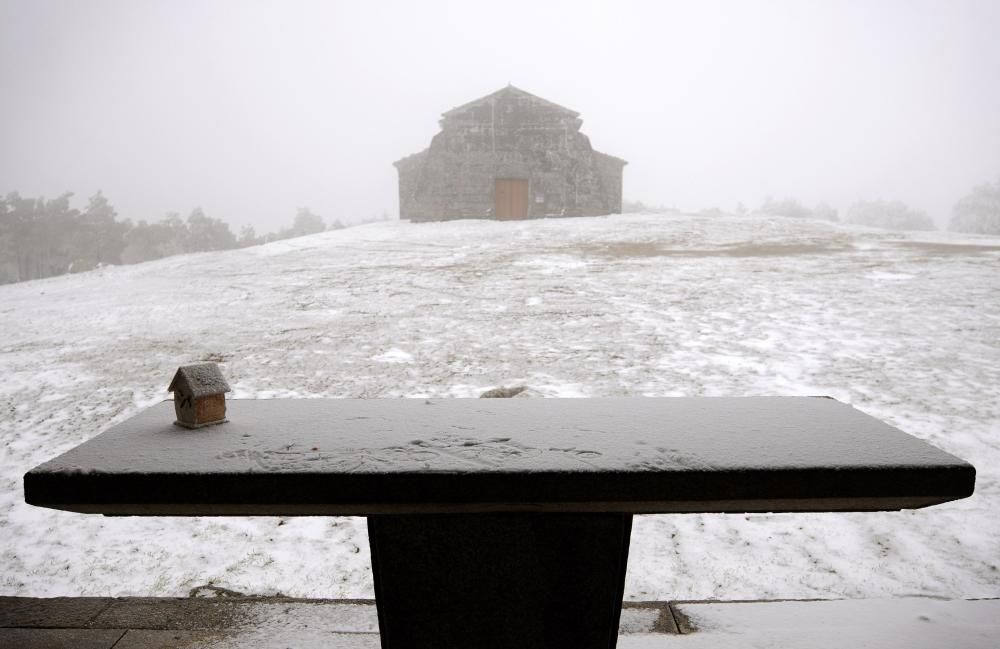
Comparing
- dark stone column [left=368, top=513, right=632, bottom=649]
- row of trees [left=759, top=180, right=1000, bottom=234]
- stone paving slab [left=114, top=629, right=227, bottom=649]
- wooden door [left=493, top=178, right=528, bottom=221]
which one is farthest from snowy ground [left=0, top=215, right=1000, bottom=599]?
row of trees [left=759, top=180, right=1000, bottom=234]

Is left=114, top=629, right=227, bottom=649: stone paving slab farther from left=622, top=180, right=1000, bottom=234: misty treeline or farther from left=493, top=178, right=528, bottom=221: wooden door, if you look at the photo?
left=622, top=180, right=1000, bottom=234: misty treeline

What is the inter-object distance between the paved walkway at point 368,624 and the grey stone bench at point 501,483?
56 centimetres

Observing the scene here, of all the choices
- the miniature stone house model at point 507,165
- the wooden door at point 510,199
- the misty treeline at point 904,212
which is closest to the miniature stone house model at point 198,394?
the miniature stone house model at point 507,165

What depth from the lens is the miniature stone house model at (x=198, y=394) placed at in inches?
60.6

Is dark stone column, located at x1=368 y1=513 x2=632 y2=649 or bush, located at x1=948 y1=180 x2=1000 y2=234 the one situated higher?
bush, located at x1=948 y1=180 x2=1000 y2=234

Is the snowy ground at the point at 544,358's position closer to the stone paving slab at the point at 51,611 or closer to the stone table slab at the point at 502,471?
the stone paving slab at the point at 51,611

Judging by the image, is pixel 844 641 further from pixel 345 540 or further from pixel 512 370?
pixel 512 370

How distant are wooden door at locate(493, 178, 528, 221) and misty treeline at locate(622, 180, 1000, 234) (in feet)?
32.2

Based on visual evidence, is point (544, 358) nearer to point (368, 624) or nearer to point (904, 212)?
point (368, 624)

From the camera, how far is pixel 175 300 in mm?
8273

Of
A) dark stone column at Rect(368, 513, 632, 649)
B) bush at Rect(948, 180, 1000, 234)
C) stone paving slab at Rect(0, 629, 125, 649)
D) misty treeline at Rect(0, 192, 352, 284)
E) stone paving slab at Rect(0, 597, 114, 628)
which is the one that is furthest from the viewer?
bush at Rect(948, 180, 1000, 234)

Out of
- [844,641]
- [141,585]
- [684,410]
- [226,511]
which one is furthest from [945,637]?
[141,585]

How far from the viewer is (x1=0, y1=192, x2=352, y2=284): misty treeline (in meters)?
35.5

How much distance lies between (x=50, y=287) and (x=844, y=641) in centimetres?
1227
